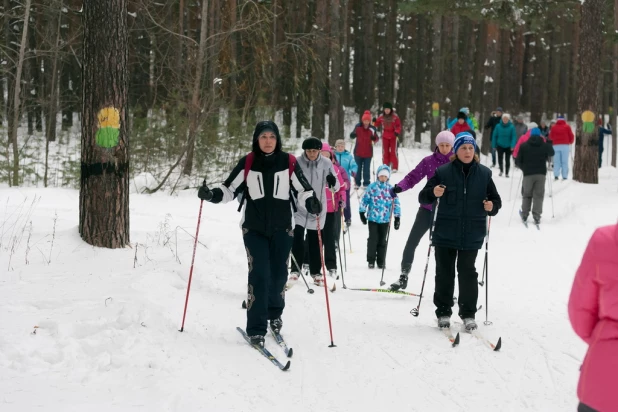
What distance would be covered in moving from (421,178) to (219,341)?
11.1ft

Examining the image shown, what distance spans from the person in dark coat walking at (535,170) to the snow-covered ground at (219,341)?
14.5 feet

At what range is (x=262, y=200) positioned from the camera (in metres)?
5.59

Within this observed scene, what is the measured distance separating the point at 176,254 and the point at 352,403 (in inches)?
147

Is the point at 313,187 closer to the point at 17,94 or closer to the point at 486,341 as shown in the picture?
the point at 486,341

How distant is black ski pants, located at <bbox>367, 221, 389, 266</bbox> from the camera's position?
959 centimetres

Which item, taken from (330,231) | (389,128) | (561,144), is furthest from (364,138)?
(330,231)

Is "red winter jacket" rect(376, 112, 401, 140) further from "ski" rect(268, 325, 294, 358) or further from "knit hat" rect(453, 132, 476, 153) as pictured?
"ski" rect(268, 325, 294, 358)

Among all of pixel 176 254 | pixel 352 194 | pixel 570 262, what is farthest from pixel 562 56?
pixel 176 254

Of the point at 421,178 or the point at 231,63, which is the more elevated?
the point at 231,63

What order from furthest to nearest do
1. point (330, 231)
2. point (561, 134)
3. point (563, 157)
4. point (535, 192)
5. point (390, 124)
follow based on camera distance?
point (561, 134) < point (563, 157) < point (390, 124) < point (535, 192) < point (330, 231)

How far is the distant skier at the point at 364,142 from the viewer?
1661cm

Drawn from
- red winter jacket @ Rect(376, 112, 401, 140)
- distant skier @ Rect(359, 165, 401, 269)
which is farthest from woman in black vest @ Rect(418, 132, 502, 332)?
red winter jacket @ Rect(376, 112, 401, 140)

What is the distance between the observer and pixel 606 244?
237 cm

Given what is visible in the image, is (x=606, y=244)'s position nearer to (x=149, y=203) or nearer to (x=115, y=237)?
(x=115, y=237)
